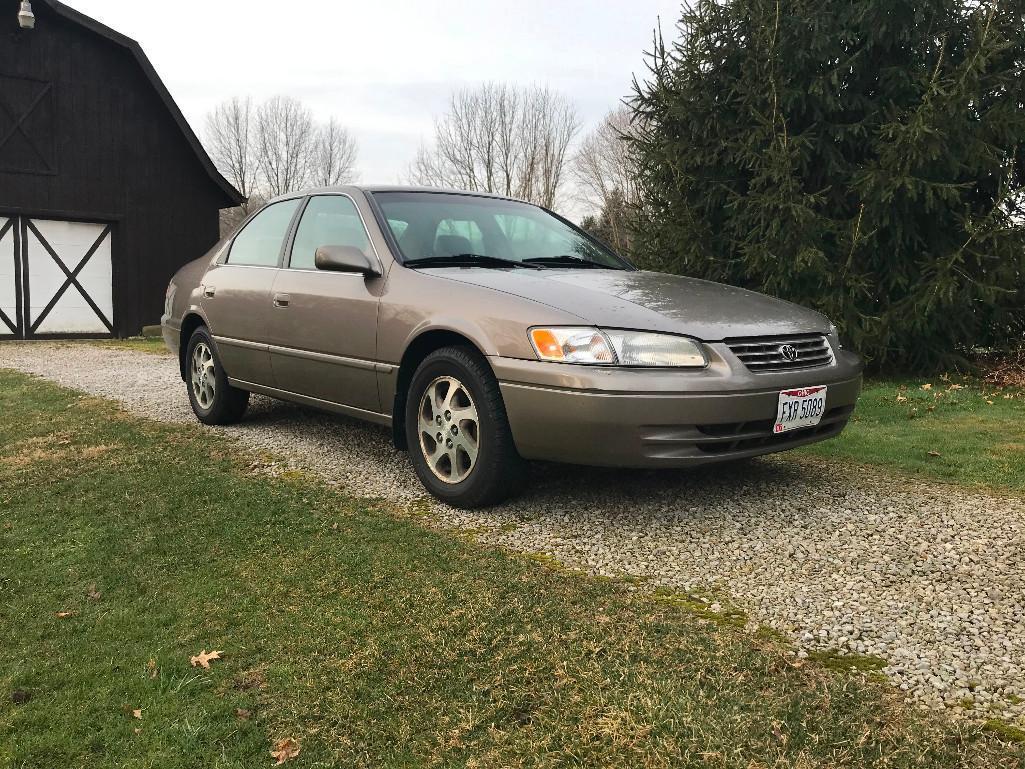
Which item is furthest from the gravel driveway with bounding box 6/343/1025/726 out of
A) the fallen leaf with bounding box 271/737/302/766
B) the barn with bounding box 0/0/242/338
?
the barn with bounding box 0/0/242/338

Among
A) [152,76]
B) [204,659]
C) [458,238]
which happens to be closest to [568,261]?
[458,238]

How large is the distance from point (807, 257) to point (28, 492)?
669 cm

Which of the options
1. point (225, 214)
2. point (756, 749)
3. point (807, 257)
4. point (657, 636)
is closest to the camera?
point (756, 749)

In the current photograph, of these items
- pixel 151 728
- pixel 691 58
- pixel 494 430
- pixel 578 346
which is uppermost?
pixel 691 58

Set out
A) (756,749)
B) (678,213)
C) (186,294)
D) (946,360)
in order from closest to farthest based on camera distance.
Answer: (756,749)
(186,294)
(946,360)
(678,213)

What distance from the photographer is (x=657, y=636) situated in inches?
97.6

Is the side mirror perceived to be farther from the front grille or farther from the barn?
the barn

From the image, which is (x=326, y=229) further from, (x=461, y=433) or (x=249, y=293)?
(x=461, y=433)

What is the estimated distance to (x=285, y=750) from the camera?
1.93 m

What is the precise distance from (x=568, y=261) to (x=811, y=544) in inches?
82.9

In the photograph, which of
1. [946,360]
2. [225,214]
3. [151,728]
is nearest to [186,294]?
[151,728]

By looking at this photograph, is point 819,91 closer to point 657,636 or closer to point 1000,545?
point 1000,545

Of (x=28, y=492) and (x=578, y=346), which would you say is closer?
(x=578, y=346)

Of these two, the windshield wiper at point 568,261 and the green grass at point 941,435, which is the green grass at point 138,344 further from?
the green grass at point 941,435
